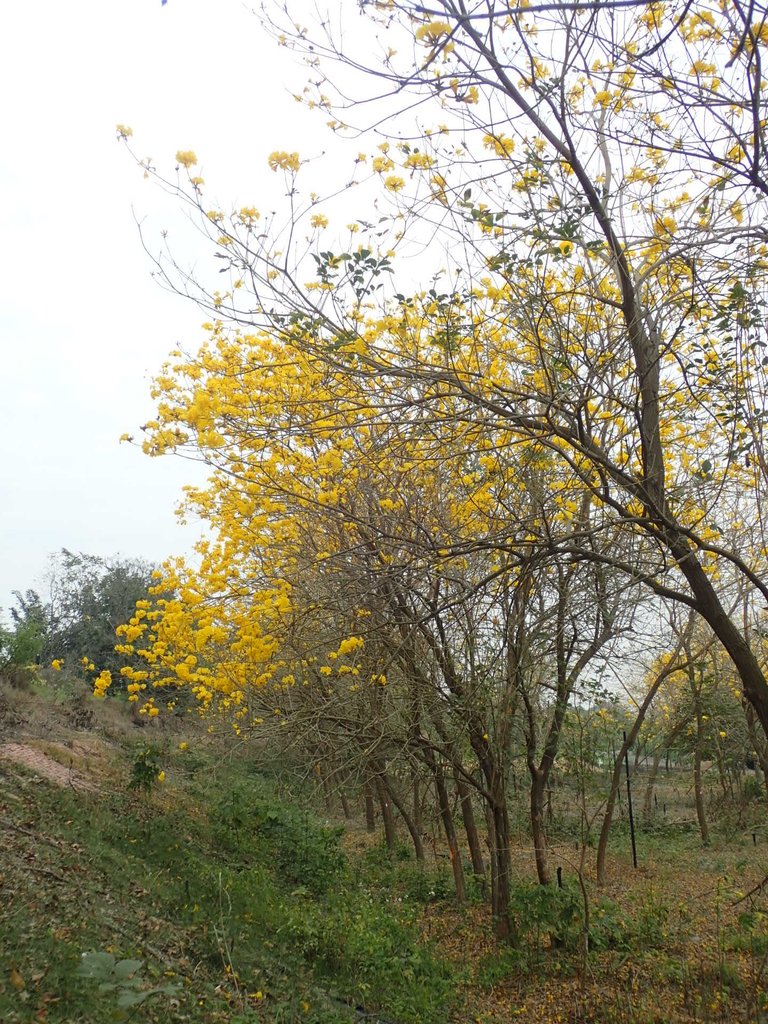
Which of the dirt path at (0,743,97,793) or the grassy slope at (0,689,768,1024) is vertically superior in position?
the dirt path at (0,743,97,793)

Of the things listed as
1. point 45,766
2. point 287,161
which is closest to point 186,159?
point 287,161

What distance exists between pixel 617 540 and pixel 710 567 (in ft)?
9.50

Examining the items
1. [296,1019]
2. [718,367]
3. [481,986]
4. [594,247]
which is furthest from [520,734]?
[594,247]

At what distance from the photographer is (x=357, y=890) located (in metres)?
9.08

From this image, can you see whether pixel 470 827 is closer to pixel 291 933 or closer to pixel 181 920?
pixel 291 933

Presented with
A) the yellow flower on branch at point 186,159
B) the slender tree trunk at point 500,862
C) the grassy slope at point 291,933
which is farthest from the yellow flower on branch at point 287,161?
the slender tree trunk at point 500,862

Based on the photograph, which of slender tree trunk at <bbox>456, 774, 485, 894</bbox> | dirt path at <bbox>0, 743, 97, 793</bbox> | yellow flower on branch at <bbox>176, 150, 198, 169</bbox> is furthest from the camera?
slender tree trunk at <bbox>456, 774, 485, 894</bbox>

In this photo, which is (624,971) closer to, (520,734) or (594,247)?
(520,734)

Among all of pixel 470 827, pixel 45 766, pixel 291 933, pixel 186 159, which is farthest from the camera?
pixel 470 827

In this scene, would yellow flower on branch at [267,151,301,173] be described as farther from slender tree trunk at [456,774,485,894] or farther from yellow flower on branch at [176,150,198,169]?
slender tree trunk at [456,774,485,894]

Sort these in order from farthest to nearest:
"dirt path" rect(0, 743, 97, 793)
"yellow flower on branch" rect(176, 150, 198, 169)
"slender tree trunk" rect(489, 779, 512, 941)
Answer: "dirt path" rect(0, 743, 97, 793) < "slender tree trunk" rect(489, 779, 512, 941) < "yellow flower on branch" rect(176, 150, 198, 169)

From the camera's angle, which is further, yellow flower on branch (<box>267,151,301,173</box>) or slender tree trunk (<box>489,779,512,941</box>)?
slender tree trunk (<box>489,779,512,941</box>)


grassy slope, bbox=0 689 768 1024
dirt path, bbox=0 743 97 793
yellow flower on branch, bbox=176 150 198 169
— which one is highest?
yellow flower on branch, bbox=176 150 198 169

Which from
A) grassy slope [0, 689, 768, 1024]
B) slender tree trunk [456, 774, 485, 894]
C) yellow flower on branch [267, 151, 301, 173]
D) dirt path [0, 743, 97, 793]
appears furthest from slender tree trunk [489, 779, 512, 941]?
yellow flower on branch [267, 151, 301, 173]
